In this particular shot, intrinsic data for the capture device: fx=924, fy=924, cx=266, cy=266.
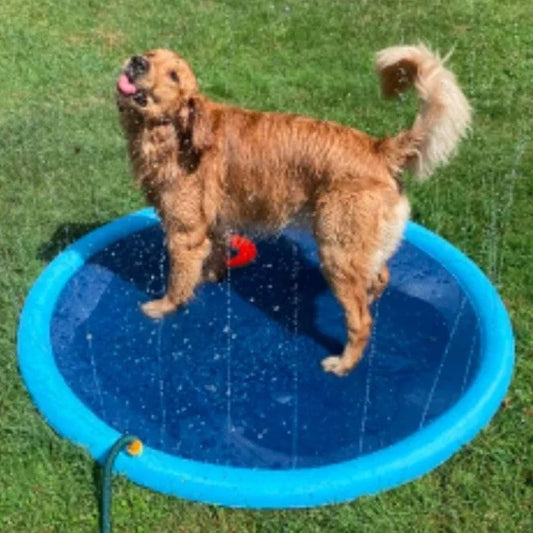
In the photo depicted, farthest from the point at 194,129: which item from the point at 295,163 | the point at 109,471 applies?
the point at 109,471

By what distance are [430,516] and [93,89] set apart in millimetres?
5306

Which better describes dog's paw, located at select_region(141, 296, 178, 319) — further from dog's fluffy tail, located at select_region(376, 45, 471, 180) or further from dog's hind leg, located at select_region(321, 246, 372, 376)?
dog's fluffy tail, located at select_region(376, 45, 471, 180)

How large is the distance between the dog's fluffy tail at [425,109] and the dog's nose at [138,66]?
119 centimetres

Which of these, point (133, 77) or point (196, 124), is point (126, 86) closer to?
point (133, 77)

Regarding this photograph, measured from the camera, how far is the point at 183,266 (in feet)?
17.5

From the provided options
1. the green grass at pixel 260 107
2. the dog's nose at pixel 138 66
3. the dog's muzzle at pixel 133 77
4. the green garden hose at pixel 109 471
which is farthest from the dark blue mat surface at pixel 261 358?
the dog's nose at pixel 138 66

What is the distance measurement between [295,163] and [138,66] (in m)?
0.96

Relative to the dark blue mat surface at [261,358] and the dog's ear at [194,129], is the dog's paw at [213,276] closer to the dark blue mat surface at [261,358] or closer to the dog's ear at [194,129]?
the dark blue mat surface at [261,358]

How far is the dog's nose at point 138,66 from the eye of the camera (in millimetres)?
4603

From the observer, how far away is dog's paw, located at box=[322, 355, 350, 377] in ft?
16.6

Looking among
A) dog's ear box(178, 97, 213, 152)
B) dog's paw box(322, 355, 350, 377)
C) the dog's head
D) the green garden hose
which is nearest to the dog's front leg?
dog's ear box(178, 97, 213, 152)

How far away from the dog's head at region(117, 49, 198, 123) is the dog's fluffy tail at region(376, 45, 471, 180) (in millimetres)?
1022

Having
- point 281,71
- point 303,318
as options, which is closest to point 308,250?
point 303,318

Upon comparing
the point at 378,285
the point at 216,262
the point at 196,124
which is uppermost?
the point at 196,124
